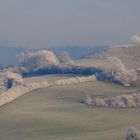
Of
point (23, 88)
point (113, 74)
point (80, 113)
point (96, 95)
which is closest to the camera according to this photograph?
point (80, 113)

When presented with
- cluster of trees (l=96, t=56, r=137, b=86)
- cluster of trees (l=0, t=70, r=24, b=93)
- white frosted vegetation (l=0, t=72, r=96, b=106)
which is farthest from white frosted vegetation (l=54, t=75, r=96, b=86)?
cluster of trees (l=0, t=70, r=24, b=93)

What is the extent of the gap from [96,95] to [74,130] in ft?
143

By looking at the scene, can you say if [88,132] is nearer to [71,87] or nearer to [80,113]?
[80,113]

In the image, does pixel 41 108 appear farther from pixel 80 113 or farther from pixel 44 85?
pixel 44 85

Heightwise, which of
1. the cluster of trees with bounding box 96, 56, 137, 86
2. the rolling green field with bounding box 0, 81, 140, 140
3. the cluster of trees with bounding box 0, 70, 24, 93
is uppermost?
the cluster of trees with bounding box 96, 56, 137, 86

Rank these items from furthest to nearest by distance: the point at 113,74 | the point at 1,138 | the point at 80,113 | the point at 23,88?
the point at 113,74
the point at 23,88
the point at 80,113
the point at 1,138

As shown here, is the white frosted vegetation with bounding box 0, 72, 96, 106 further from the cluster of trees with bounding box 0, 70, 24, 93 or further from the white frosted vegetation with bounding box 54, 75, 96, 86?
the cluster of trees with bounding box 0, 70, 24, 93

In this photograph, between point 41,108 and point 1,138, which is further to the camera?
point 41,108

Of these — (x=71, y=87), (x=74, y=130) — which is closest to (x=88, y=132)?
(x=74, y=130)

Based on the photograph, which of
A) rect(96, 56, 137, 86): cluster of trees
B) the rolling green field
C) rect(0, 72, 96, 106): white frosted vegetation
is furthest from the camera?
rect(96, 56, 137, 86): cluster of trees

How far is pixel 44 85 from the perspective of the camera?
16412 cm

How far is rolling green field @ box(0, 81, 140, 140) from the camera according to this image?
321 feet

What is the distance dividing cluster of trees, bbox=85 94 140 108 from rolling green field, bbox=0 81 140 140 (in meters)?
2.19

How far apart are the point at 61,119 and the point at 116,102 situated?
21050mm
